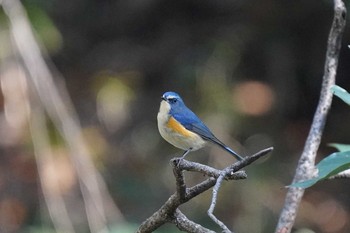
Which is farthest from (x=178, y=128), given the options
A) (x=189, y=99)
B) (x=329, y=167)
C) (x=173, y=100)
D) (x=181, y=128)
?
(x=189, y=99)

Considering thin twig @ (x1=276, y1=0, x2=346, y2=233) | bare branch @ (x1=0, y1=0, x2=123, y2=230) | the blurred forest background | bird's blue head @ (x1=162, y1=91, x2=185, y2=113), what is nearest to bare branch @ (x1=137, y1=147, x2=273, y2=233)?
thin twig @ (x1=276, y1=0, x2=346, y2=233)

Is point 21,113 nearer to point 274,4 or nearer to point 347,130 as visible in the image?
point 274,4

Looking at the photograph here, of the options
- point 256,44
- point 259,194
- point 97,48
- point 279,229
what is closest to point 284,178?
point 259,194

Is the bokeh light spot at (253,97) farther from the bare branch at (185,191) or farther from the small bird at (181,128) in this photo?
the bare branch at (185,191)

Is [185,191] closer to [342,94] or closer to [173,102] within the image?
[342,94]

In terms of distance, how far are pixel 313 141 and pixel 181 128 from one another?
30.8 inches

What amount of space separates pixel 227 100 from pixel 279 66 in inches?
13.3

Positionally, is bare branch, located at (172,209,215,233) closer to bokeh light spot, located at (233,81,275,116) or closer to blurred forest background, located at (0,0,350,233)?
blurred forest background, located at (0,0,350,233)

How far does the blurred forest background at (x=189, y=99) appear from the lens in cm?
372

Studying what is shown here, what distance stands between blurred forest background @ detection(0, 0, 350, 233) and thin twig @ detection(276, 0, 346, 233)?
7.54 ft

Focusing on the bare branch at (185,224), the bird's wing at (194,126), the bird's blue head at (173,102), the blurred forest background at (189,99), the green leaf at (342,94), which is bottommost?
the blurred forest background at (189,99)

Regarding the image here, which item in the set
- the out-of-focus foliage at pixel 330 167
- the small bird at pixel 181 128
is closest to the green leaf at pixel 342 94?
the out-of-focus foliage at pixel 330 167

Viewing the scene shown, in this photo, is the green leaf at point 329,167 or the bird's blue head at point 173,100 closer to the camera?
the green leaf at point 329,167

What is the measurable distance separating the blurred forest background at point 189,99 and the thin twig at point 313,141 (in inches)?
90.5
